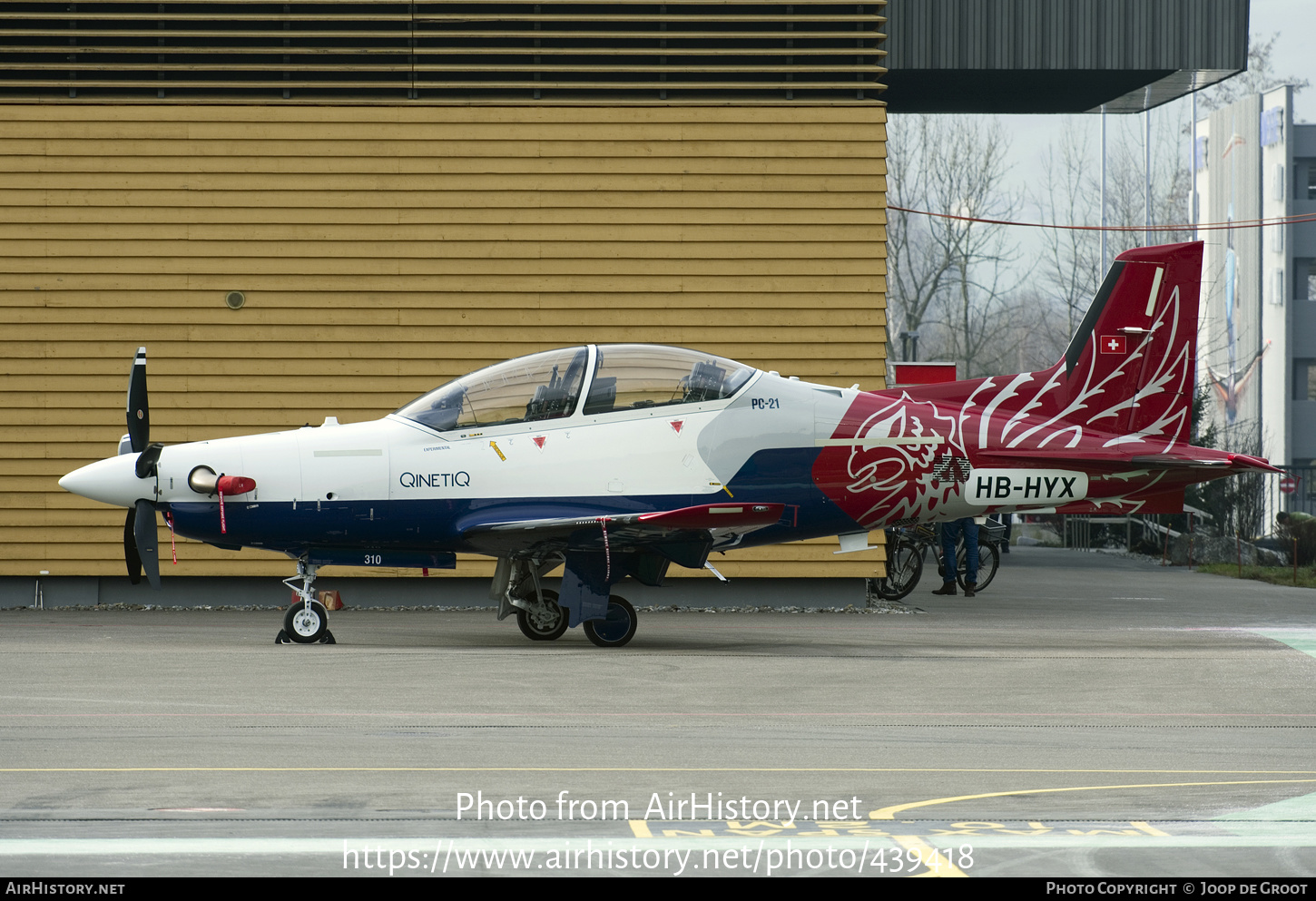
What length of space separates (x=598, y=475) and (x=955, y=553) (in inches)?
336

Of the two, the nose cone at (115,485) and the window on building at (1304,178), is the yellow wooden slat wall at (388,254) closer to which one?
the nose cone at (115,485)

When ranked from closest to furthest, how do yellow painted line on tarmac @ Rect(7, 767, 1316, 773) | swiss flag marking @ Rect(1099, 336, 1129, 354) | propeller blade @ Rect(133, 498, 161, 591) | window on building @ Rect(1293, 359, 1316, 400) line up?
yellow painted line on tarmac @ Rect(7, 767, 1316, 773) → propeller blade @ Rect(133, 498, 161, 591) → swiss flag marking @ Rect(1099, 336, 1129, 354) → window on building @ Rect(1293, 359, 1316, 400)

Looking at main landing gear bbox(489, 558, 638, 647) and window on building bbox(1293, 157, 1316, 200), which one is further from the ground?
window on building bbox(1293, 157, 1316, 200)

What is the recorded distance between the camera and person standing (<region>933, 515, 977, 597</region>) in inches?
734

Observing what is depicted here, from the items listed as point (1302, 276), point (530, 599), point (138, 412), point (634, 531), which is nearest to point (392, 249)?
point (138, 412)

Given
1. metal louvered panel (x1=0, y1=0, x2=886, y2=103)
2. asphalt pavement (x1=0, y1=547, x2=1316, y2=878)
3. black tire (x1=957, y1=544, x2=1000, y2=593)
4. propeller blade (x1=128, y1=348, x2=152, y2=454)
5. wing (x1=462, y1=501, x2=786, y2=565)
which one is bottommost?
black tire (x1=957, y1=544, x2=1000, y2=593)

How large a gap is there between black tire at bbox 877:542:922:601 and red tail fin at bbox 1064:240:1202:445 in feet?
16.7

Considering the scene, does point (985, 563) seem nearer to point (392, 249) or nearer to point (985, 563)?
point (985, 563)

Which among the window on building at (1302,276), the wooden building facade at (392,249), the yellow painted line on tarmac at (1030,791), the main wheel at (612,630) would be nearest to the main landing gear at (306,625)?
the main wheel at (612,630)

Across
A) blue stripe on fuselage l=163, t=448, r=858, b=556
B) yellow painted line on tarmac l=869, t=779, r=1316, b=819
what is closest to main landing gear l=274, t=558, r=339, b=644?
blue stripe on fuselage l=163, t=448, r=858, b=556

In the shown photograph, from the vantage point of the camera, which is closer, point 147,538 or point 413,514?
point 147,538

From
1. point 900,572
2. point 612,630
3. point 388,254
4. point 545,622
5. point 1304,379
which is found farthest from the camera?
point 1304,379

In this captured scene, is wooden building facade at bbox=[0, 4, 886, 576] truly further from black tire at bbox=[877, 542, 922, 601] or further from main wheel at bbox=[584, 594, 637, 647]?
main wheel at bbox=[584, 594, 637, 647]

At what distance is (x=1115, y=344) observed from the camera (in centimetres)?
1309
